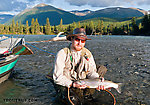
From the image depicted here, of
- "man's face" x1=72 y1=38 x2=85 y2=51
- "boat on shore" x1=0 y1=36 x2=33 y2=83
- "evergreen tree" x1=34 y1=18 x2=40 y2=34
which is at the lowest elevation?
"boat on shore" x1=0 y1=36 x2=33 y2=83

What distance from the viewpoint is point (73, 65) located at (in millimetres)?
5871

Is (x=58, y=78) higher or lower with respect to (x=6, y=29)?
lower

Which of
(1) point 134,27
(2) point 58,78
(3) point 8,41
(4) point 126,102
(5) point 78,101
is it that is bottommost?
(4) point 126,102

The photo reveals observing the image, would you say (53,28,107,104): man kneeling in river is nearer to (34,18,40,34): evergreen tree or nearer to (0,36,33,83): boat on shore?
(0,36,33,83): boat on shore

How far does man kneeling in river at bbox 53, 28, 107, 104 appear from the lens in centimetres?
534

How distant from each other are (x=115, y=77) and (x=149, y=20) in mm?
144130

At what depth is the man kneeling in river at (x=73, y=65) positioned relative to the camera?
5.34 metres

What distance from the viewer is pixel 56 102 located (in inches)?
276

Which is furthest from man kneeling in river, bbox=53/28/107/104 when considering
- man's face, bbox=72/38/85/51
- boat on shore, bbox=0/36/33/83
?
boat on shore, bbox=0/36/33/83

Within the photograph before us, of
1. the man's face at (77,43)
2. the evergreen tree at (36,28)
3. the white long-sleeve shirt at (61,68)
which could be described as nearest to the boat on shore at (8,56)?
the white long-sleeve shirt at (61,68)

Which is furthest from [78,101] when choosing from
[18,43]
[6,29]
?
[6,29]

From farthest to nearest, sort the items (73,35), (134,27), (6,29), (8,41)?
1. (6,29)
2. (134,27)
3. (8,41)
4. (73,35)

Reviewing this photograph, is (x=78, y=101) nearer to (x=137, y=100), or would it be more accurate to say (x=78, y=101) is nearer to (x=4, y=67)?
(x=137, y=100)

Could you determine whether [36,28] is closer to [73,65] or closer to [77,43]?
[73,65]
